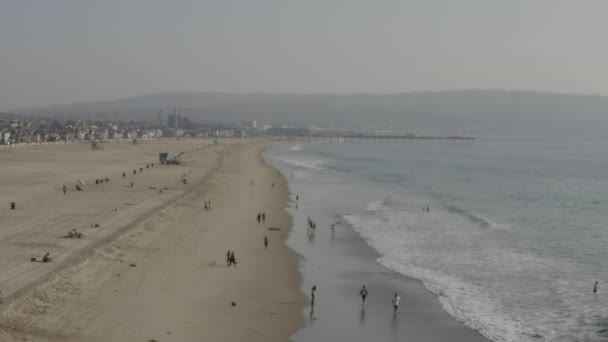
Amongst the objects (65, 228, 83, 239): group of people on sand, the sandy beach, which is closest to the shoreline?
the sandy beach

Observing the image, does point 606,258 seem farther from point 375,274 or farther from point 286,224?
point 286,224

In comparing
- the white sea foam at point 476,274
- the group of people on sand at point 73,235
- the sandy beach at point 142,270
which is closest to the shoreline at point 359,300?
the white sea foam at point 476,274

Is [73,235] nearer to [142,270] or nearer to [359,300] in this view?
[142,270]

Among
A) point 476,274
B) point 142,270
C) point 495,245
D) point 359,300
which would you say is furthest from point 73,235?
point 495,245

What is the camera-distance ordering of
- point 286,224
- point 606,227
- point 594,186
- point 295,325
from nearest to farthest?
point 295,325, point 286,224, point 606,227, point 594,186

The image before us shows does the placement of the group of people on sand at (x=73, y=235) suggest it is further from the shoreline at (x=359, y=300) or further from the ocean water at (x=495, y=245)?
the ocean water at (x=495, y=245)

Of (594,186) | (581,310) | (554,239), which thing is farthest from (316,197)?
(594,186)
